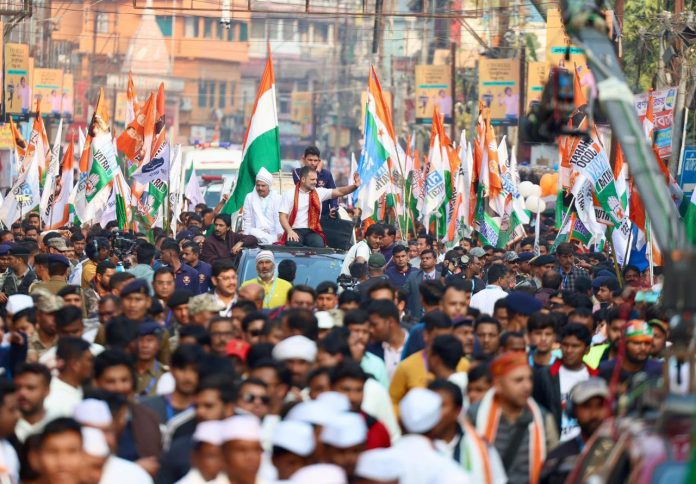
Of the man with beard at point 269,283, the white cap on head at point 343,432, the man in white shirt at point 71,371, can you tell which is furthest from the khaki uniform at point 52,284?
the white cap on head at point 343,432

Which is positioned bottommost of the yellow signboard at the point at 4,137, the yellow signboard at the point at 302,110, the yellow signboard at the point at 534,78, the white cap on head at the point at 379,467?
the yellow signboard at the point at 302,110

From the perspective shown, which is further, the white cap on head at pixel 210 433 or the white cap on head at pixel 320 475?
the white cap on head at pixel 210 433

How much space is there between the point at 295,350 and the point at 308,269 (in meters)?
6.26

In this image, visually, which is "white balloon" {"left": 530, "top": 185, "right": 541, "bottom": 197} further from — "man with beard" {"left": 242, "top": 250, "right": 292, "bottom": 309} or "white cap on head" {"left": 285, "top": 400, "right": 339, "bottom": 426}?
"white cap on head" {"left": 285, "top": 400, "right": 339, "bottom": 426}

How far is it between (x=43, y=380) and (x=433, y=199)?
1610 centimetres

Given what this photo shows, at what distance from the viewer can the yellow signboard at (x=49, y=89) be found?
188 ft

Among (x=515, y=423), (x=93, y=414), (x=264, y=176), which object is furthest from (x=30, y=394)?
(x=264, y=176)

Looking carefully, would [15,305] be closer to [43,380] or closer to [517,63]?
[43,380]

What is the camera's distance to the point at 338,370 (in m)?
8.08

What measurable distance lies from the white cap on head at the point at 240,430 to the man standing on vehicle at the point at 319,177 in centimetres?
1036

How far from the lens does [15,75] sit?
41.5m

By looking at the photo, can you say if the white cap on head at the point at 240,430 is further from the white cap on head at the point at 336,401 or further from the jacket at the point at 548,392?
the jacket at the point at 548,392

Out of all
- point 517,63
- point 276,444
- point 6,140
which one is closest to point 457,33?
point 517,63

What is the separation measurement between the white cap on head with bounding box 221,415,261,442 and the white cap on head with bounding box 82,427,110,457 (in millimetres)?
473
